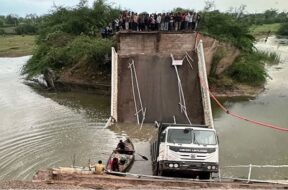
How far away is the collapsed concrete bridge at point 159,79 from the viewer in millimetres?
24688

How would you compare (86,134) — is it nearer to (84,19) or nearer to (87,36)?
(87,36)

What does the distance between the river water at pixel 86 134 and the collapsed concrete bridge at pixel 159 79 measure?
156 cm

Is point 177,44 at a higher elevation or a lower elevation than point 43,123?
higher

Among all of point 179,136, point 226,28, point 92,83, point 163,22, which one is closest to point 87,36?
point 92,83

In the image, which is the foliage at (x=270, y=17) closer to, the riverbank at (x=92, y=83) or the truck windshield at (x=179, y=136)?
the riverbank at (x=92, y=83)

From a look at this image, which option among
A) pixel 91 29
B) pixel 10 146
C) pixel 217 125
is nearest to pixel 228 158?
pixel 217 125

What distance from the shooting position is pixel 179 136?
50.7 feet

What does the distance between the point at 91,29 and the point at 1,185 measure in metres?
33.4

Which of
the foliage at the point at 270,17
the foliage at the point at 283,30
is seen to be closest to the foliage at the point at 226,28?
the foliage at the point at 283,30

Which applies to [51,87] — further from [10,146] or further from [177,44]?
[10,146]

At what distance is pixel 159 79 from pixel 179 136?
11650 mm

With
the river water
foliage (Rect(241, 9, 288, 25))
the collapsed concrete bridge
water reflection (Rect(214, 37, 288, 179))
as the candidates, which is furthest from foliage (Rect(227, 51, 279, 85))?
foliage (Rect(241, 9, 288, 25))

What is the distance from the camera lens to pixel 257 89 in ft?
119

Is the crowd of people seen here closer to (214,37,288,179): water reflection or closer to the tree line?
the tree line
